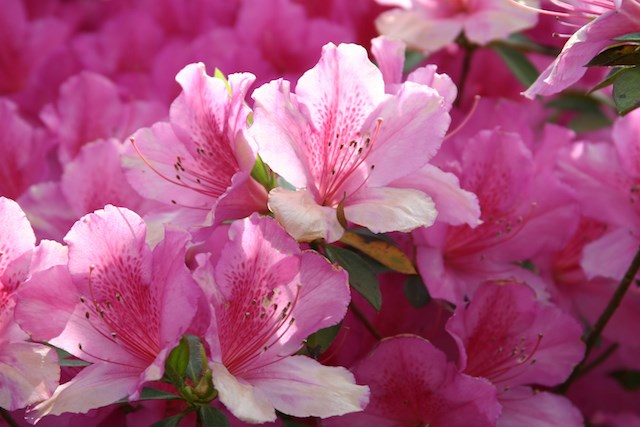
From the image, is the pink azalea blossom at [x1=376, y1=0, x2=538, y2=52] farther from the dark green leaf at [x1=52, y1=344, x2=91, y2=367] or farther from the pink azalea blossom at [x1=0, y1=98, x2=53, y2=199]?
the dark green leaf at [x1=52, y1=344, x2=91, y2=367]

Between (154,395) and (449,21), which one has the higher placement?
(449,21)

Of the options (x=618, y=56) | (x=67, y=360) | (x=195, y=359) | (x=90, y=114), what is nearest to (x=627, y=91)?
(x=618, y=56)

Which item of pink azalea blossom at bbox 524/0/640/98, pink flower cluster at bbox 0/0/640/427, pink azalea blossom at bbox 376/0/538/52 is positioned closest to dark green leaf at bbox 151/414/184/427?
pink flower cluster at bbox 0/0/640/427

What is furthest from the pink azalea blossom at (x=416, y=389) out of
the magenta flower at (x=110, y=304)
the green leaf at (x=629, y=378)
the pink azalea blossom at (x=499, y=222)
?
the green leaf at (x=629, y=378)

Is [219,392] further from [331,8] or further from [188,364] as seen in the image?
[331,8]

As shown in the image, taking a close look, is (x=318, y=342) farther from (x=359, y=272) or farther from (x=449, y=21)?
(x=449, y=21)

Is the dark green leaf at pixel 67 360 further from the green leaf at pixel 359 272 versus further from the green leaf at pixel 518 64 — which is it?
the green leaf at pixel 518 64
